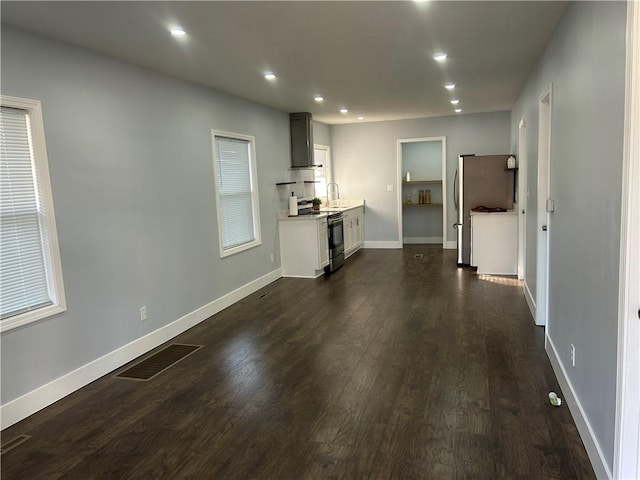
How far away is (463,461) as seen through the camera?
236cm

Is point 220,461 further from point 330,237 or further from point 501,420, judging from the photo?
point 330,237

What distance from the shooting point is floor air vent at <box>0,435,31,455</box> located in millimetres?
2666

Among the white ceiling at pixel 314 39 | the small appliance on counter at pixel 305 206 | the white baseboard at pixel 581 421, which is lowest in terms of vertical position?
the white baseboard at pixel 581 421

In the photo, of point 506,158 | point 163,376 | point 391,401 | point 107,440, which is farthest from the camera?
point 506,158

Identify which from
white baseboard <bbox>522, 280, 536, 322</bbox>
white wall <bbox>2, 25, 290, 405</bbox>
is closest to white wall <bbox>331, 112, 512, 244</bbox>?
white baseboard <bbox>522, 280, 536, 322</bbox>

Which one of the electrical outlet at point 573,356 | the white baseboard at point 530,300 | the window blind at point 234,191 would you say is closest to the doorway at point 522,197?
the white baseboard at point 530,300

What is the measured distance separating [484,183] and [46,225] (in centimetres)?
591

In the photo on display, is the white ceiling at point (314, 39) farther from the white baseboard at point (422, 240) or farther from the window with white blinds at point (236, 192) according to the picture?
the white baseboard at point (422, 240)

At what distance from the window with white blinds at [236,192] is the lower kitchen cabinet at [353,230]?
7.61ft

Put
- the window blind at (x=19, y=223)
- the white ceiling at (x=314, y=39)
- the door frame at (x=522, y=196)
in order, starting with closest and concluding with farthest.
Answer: the white ceiling at (x=314, y=39) → the window blind at (x=19, y=223) → the door frame at (x=522, y=196)

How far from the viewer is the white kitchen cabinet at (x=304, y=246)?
6863mm

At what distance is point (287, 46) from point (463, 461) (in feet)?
10.3

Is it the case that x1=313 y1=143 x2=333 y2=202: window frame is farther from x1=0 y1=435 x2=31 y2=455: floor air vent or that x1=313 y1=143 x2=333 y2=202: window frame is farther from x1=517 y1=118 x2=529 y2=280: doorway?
x1=0 y1=435 x2=31 y2=455: floor air vent

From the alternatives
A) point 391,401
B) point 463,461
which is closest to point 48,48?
point 391,401
